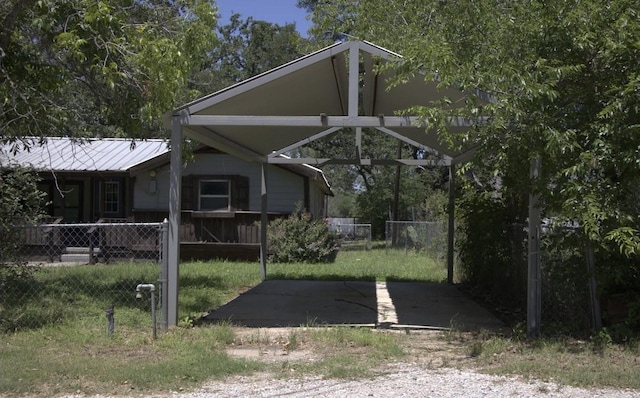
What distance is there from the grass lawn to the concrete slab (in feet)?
2.38

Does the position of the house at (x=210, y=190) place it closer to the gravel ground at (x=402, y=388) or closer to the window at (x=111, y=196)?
the window at (x=111, y=196)

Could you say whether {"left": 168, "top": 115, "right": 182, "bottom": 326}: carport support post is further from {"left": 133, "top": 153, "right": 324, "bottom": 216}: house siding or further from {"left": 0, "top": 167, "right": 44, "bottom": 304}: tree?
{"left": 133, "top": 153, "right": 324, "bottom": 216}: house siding

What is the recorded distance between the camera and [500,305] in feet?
39.3

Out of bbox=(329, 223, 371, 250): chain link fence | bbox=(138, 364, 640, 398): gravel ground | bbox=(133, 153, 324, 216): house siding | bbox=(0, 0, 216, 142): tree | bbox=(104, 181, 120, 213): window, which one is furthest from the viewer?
bbox=(329, 223, 371, 250): chain link fence

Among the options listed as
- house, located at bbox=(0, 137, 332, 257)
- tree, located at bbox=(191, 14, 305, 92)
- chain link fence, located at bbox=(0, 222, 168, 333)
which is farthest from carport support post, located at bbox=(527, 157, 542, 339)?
tree, located at bbox=(191, 14, 305, 92)

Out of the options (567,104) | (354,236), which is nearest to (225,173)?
(567,104)

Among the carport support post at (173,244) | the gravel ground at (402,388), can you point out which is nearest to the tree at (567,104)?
the gravel ground at (402,388)

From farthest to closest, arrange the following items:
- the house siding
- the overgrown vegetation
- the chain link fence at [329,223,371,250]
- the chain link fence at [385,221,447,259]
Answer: the chain link fence at [329,223,371,250]
the house siding
the chain link fence at [385,221,447,259]
the overgrown vegetation

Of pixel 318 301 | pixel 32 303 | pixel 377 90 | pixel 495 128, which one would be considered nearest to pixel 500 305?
pixel 318 301

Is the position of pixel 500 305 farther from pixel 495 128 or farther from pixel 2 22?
pixel 2 22

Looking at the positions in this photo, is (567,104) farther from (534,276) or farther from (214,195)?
(214,195)

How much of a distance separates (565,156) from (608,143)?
1.67 feet

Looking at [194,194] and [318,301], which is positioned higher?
[194,194]

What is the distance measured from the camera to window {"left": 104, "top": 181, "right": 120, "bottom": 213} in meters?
22.0
